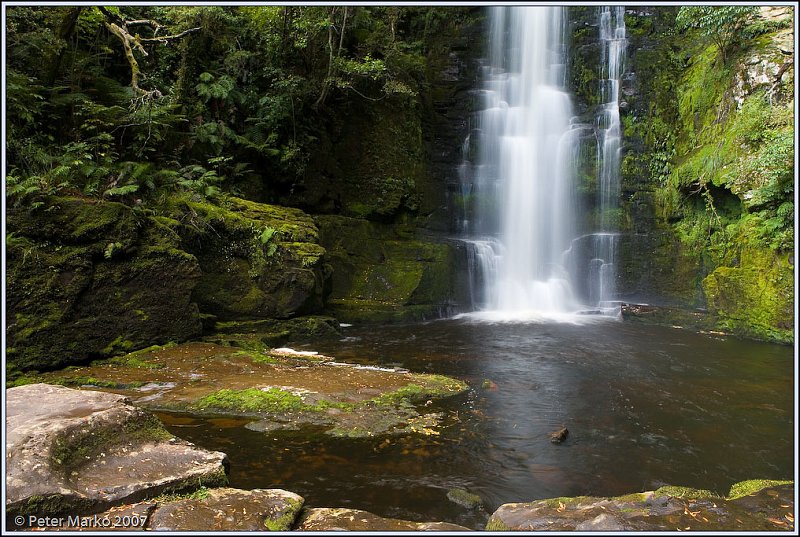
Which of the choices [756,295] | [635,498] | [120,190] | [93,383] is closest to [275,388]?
[93,383]

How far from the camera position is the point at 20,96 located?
26.9 feet

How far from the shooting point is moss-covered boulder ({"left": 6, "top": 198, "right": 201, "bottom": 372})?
6.63 meters

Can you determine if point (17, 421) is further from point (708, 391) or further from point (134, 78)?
point (134, 78)

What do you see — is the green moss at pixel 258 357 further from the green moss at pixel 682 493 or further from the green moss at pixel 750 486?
the green moss at pixel 750 486

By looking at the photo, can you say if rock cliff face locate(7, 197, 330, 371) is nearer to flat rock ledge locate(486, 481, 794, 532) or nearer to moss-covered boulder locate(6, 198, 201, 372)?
moss-covered boulder locate(6, 198, 201, 372)

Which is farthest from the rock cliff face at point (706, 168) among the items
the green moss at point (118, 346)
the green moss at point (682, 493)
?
the green moss at point (118, 346)

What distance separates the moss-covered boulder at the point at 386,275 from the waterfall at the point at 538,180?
126 cm

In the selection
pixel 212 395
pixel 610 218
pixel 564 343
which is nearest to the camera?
pixel 212 395

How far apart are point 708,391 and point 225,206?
Answer: 932 cm

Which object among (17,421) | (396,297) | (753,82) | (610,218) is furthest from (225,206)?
(753,82)

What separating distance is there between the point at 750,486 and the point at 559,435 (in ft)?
5.47

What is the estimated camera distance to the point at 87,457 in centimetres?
319

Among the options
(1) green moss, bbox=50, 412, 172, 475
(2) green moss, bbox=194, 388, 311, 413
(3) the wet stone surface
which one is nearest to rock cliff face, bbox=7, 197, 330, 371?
(3) the wet stone surface
